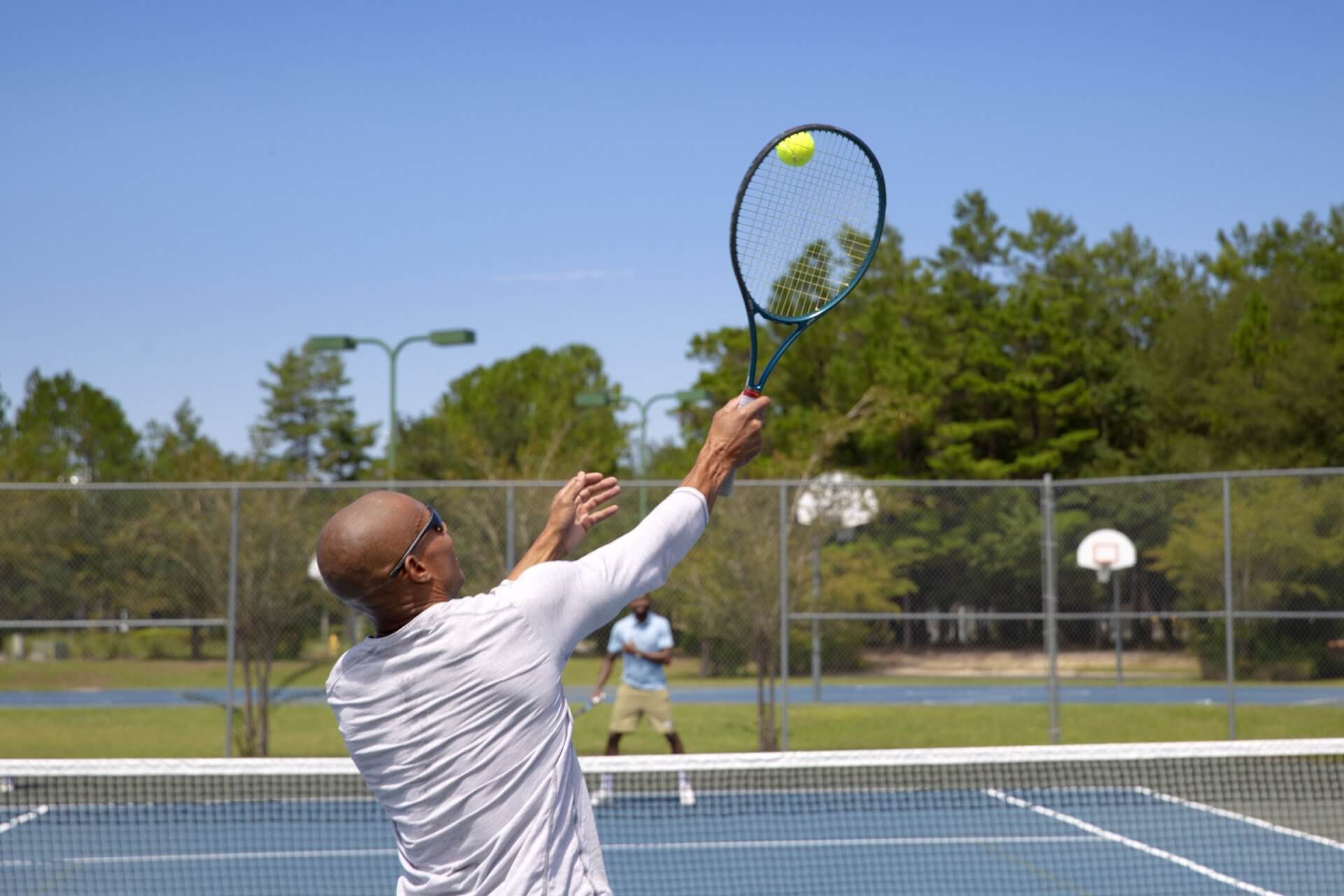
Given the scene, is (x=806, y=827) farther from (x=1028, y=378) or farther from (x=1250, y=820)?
(x=1028, y=378)

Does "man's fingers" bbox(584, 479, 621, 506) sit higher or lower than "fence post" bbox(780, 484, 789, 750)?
higher

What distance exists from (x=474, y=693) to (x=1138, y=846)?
24.7ft

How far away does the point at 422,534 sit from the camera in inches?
82.0

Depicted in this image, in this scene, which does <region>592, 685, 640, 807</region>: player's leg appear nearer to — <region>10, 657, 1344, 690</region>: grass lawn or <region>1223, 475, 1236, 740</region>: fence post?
<region>10, 657, 1344, 690</region>: grass lawn

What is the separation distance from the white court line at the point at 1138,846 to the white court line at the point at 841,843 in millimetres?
235

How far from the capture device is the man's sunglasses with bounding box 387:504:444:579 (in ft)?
6.73

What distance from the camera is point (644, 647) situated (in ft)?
35.4

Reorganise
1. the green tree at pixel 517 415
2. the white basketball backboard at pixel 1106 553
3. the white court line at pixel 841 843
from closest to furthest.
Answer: the white court line at pixel 841 843 < the white basketball backboard at pixel 1106 553 < the green tree at pixel 517 415

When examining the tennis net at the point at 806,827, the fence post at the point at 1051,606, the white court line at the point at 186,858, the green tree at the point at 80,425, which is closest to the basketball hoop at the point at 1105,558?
the fence post at the point at 1051,606

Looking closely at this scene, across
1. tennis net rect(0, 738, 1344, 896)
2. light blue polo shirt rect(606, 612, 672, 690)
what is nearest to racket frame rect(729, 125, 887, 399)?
tennis net rect(0, 738, 1344, 896)

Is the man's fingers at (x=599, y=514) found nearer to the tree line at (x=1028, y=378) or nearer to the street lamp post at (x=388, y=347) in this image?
the street lamp post at (x=388, y=347)

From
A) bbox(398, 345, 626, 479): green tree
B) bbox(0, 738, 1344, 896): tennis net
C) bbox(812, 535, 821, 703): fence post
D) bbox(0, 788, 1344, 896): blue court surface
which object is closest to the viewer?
bbox(0, 738, 1344, 896): tennis net

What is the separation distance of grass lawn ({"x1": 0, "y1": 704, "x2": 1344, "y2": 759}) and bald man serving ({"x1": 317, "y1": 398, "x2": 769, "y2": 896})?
10.0 metres

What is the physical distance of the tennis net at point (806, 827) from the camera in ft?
20.4
